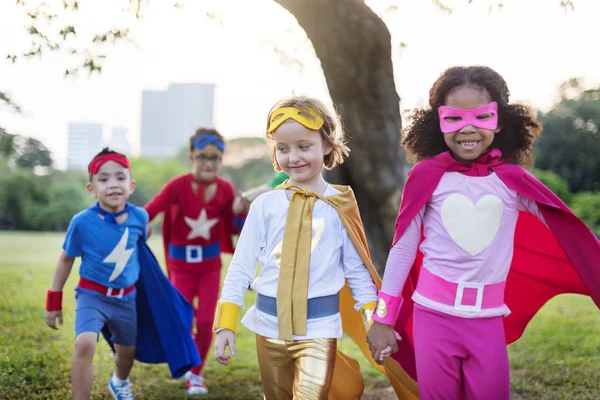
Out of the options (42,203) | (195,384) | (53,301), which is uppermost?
(42,203)

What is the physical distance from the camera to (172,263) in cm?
616

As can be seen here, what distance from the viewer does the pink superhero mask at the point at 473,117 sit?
3268mm

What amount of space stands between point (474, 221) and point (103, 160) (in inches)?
112

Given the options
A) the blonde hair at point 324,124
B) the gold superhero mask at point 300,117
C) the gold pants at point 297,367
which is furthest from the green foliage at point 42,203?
the gold pants at point 297,367

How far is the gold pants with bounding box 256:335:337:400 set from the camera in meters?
3.22

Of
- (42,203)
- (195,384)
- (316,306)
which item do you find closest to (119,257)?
(195,384)

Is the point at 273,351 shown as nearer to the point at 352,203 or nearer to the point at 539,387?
the point at 352,203

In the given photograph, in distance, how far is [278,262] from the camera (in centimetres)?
337

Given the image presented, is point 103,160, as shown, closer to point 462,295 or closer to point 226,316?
point 226,316

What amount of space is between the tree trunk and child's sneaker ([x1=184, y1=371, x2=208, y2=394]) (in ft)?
7.37

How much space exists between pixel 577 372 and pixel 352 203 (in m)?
3.91

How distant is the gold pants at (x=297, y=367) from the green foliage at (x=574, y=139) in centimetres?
1836

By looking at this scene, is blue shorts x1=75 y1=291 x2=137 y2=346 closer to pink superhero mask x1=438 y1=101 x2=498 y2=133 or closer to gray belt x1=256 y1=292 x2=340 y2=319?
gray belt x1=256 y1=292 x2=340 y2=319

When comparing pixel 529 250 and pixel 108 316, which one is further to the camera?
pixel 108 316
